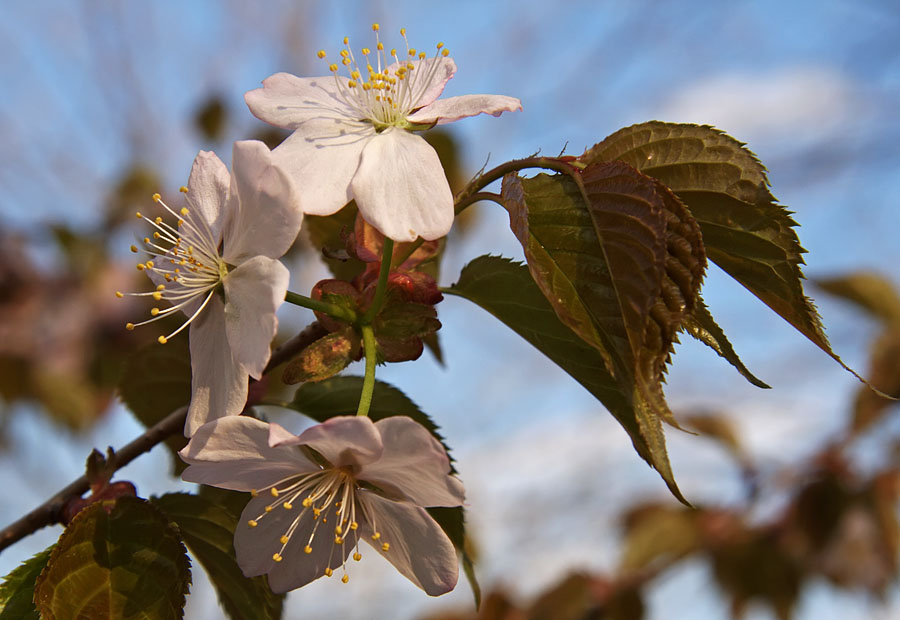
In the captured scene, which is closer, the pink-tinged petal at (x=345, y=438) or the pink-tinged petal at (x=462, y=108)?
the pink-tinged petal at (x=345, y=438)

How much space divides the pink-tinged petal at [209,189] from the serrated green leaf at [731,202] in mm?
314

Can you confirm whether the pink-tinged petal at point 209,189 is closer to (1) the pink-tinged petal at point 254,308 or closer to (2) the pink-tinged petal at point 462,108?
(1) the pink-tinged petal at point 254,308

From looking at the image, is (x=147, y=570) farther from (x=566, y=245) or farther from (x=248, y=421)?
(x=566, y=245)

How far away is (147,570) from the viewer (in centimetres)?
65

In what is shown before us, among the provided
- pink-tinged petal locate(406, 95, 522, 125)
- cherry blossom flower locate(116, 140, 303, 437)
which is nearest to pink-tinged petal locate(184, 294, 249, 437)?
cherry blossom flower locate(116, 140, 303, 437)

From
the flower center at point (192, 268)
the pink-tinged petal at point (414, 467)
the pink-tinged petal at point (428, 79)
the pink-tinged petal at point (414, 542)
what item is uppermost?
the pink-tinged petal at point (428, 79)

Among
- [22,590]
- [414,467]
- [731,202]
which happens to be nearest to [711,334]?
[731,202]

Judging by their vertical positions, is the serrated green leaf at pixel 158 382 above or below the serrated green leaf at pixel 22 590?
above

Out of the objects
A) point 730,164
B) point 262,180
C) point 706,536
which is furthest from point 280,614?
point 706,536

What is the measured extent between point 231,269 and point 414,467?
0.88 ft

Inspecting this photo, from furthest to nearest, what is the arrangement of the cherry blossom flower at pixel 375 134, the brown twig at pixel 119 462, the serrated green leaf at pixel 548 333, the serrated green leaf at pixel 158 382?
1. the serrated green leaf at pixel 158 382
2. the brown twig at pixel 119 462
3. the cherry blossom flower at pixel 375 134
4. the serrated green leaf at pixel 548 333

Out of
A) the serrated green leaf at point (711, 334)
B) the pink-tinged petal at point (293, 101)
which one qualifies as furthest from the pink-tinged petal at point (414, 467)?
the pink-tinged petal at point (293, 101)

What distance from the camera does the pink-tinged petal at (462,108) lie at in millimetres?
677

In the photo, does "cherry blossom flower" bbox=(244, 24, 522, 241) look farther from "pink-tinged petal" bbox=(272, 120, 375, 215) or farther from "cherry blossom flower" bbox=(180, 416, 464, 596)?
"cherry blossom flower" bbox=(180, 416, 464, 596)
